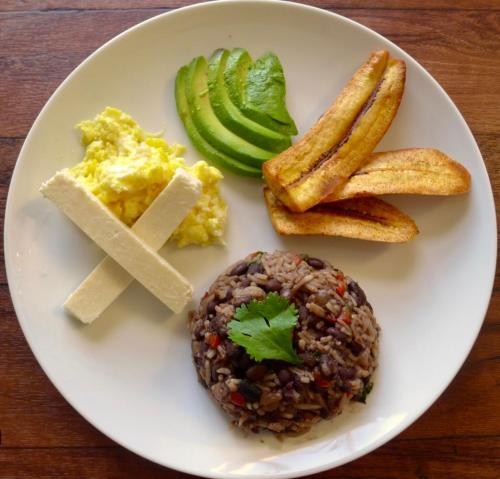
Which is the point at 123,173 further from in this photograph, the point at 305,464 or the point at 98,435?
the point at 305,464

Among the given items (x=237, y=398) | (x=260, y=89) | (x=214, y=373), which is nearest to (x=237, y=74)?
(x=260, y=89)

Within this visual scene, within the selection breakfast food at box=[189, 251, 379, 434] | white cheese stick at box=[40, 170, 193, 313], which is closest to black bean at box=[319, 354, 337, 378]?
breakfast food at box=[189, 251, 379, 434]

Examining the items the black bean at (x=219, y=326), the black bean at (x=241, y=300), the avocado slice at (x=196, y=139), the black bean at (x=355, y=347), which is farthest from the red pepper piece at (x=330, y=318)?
the avocado slice at (x=196, y=139)

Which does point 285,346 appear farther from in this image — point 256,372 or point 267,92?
point 267,92

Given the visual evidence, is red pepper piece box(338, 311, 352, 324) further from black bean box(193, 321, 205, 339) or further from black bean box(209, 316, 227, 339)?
black bean box(193, 321, 205, 339)

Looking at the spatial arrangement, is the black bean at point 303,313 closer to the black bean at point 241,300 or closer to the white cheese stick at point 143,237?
the black bean at point 241,300
